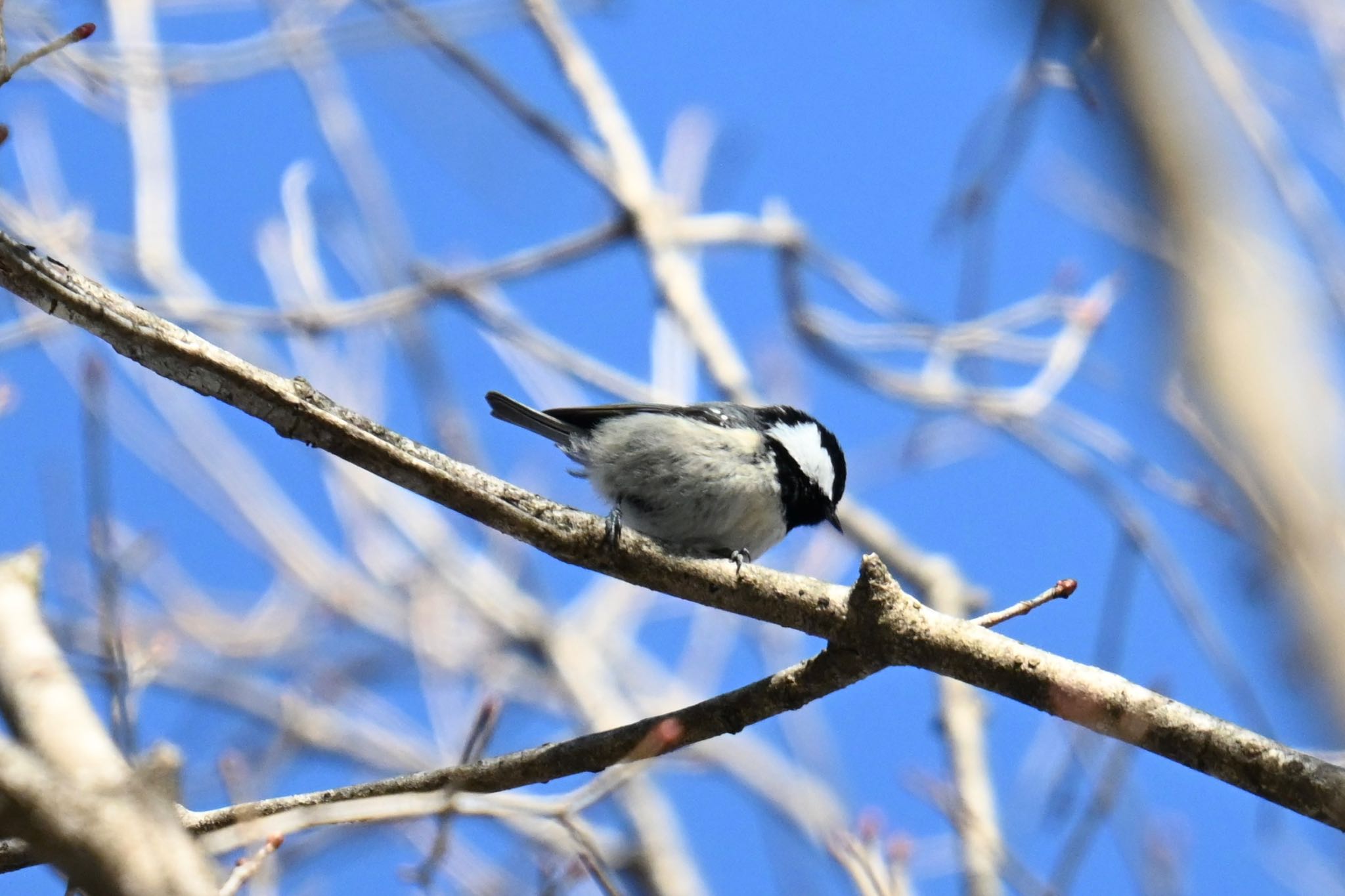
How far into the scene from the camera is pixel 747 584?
312 centimetres

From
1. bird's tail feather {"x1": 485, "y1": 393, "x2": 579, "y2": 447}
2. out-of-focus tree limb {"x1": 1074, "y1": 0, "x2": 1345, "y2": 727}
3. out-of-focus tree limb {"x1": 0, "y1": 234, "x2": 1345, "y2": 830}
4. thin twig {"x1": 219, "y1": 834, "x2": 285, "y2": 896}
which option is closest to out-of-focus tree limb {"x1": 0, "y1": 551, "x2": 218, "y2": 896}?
thin twig {"x1": 219, "y1": 834, "x2": 285, "y2": 896}

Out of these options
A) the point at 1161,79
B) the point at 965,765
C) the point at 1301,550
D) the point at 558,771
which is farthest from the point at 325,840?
the point at 1161,79

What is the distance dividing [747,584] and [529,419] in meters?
2.43

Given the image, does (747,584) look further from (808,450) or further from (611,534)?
(808,450)

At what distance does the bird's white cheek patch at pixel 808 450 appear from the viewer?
531cm

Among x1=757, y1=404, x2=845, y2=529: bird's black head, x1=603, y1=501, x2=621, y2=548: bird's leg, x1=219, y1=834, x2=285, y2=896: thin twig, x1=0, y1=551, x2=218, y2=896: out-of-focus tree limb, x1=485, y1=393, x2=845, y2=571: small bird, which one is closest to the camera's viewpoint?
x1=0, y1=551, x2=218, y2=896: out-of-focus tree limb

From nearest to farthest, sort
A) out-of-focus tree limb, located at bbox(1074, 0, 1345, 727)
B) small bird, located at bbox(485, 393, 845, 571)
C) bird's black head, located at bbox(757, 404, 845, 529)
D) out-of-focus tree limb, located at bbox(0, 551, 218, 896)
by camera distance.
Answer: out-of-focus tree limb, located at bbox(0, 551, 218, 896)
out-of-focus tree limb, located at bbox(1074, 0, 1345, 727)
small bird, located at bbox(485, 393, 845, 571)
bird's black head, located at bbox(757, 404, 845, 529)

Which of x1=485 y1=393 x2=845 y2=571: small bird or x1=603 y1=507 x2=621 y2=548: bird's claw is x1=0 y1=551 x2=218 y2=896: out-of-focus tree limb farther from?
x1=485 y1=393 x2=845 y2=571: small bird

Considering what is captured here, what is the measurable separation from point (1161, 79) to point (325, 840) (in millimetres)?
3666

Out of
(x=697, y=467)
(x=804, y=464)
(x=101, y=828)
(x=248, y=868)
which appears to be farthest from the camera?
(x=804, y=464)

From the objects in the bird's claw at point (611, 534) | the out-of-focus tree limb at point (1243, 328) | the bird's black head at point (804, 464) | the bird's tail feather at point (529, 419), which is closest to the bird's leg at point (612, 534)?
the bird's claw at point (611, 534)

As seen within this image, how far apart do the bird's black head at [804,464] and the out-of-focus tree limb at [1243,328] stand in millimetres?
2371

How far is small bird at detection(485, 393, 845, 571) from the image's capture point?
4809mm

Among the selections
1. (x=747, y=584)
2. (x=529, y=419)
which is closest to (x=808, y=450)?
(x=529, y=419)
